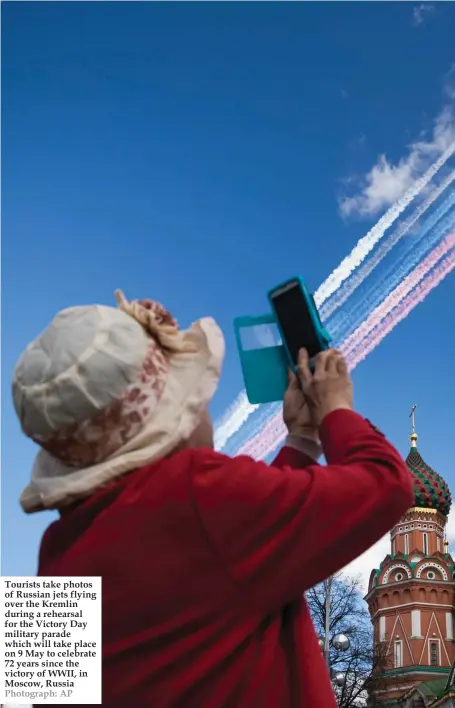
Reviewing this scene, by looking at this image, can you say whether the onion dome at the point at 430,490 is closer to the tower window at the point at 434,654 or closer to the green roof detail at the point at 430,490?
the green roof detail at the point at 430,490

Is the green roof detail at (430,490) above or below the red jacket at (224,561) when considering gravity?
above

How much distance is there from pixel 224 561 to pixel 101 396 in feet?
1.37

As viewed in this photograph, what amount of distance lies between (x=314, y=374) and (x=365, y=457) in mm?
268

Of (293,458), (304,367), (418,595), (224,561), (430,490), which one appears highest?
(430,490)

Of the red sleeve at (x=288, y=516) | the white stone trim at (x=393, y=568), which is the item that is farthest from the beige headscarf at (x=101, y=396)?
the white stone trim at (x=393, y=568)

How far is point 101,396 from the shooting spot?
175 centimetres

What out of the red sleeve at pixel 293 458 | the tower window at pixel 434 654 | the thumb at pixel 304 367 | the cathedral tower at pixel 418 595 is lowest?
the red sleeve at pixel 293 458

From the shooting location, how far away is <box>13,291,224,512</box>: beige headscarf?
1.76m

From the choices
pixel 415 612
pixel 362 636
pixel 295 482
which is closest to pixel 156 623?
pixel 295 482

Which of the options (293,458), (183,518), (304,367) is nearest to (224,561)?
(183,518)

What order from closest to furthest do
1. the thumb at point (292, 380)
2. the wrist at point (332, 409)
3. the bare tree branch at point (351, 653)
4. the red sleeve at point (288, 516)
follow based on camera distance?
the red sleeve at point (288, 516) → the wrist at point (332, 409) → the thumb at point (292, 380) → the bare tree branch at point (351, 653)

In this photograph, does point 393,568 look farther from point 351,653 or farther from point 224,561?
point 224,561

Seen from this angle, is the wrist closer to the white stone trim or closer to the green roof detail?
the green roof detail

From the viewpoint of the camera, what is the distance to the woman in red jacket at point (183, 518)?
1684 mm
